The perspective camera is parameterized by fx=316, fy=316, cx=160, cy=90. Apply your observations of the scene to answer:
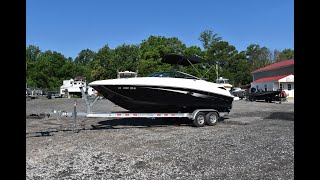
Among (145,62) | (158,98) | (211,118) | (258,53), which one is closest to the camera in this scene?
(158,98)

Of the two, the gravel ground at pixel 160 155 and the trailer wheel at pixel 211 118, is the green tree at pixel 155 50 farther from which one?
the gravel ground at pixel 160 155

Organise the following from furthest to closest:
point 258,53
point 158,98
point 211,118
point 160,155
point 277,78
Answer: point 258,53 → point 277,78 → point 211,118 → point 158,98 → point 160,155

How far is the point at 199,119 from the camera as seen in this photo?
10.7m

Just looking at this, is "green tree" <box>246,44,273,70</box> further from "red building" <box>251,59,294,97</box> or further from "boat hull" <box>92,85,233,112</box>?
"boat hull" <box>92,85,233,112</box>

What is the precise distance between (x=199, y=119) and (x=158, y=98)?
1622 millimetres

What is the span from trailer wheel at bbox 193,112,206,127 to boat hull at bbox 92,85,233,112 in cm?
34

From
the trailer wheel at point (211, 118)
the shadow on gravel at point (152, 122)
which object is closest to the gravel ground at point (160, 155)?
the trailer wheel at point (211, 118)

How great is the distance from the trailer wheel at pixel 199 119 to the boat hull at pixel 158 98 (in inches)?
13.3

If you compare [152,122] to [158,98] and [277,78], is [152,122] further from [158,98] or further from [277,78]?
[277,78]

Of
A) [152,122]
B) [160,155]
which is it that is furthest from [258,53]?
[160,155]

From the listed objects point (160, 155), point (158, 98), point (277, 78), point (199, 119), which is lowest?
point (160, 155)

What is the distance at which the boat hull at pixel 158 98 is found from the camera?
9906mm
